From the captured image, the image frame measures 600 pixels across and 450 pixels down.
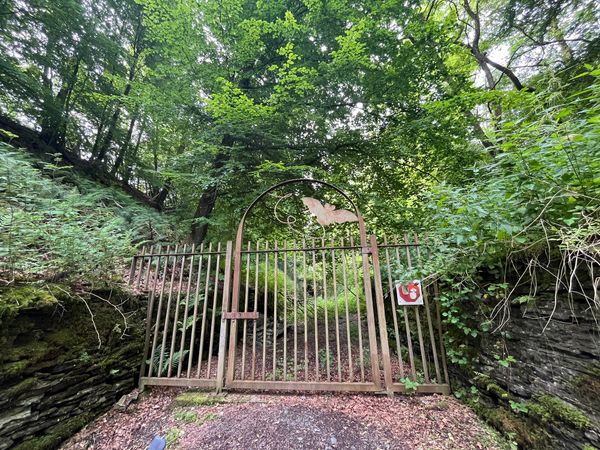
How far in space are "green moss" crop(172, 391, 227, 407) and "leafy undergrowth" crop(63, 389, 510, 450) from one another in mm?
11

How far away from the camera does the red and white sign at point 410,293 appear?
257 centimetres

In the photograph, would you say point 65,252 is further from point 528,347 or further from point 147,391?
point 528,347

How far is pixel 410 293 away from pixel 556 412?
1246 millimetres

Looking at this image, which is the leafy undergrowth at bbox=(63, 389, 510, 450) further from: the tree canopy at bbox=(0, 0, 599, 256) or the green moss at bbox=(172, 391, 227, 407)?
the tree canopy at bbox=(0, 0, 599, 256)

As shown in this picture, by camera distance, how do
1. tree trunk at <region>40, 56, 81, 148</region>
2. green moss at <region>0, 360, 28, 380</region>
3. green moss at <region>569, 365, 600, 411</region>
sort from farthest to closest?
tree trunk at <region>40, 56, 81, 148</region> < green moss at <region>0, 360, 28, 380</region> < green moss at <region>569, 365, 600, 411</region>

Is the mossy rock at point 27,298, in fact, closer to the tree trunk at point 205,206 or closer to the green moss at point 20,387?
the green moss at point 20,387

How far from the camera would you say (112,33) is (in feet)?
21.3

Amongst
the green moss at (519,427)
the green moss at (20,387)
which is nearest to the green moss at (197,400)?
the green moss at (20,387)

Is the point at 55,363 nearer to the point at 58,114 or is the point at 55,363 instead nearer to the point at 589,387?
the point at 589,387

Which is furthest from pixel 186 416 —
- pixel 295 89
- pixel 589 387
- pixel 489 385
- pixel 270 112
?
pixel 295 89

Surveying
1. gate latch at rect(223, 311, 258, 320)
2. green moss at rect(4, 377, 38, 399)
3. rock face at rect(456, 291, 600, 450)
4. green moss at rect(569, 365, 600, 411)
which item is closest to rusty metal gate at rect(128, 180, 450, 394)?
gate latch at rect(223, 311, 258, 320)

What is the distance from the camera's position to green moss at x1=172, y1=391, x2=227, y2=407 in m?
2.54

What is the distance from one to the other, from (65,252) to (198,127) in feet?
12.7

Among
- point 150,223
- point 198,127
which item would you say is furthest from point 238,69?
point 150,223
